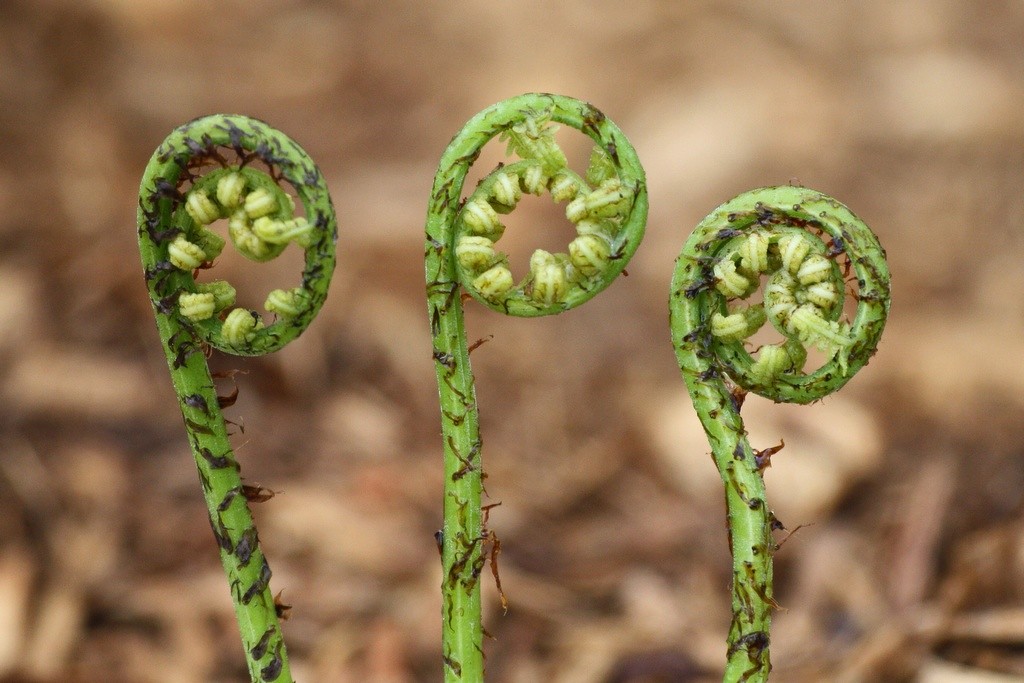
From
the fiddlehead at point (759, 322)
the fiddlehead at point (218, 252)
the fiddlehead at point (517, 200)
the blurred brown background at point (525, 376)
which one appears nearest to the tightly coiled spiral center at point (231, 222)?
the fiddlehead at point (218, 252)

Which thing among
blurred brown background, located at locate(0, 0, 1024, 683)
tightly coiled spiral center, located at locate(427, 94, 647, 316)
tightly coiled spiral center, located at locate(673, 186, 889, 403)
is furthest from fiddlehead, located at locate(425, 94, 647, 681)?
blurred brown background, located at locate(0, 0, 1024, 683)

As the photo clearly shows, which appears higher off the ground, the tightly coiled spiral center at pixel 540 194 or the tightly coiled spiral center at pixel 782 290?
the tightly coiled spiral center at pixel 540 194

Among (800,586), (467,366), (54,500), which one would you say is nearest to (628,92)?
(800,586)

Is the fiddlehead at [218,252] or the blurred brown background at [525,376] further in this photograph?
the blurred brown background at [525,376]

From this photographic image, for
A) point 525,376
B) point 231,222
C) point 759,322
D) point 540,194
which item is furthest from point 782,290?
point 525,376

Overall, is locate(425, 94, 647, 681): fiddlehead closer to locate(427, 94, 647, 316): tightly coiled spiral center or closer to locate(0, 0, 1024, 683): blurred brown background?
locate(427, 94, 647, 316): tightly coiled spiral center

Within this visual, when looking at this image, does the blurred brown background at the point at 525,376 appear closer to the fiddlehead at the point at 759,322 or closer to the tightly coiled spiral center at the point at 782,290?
the fiddlehead at the point at 759,322
